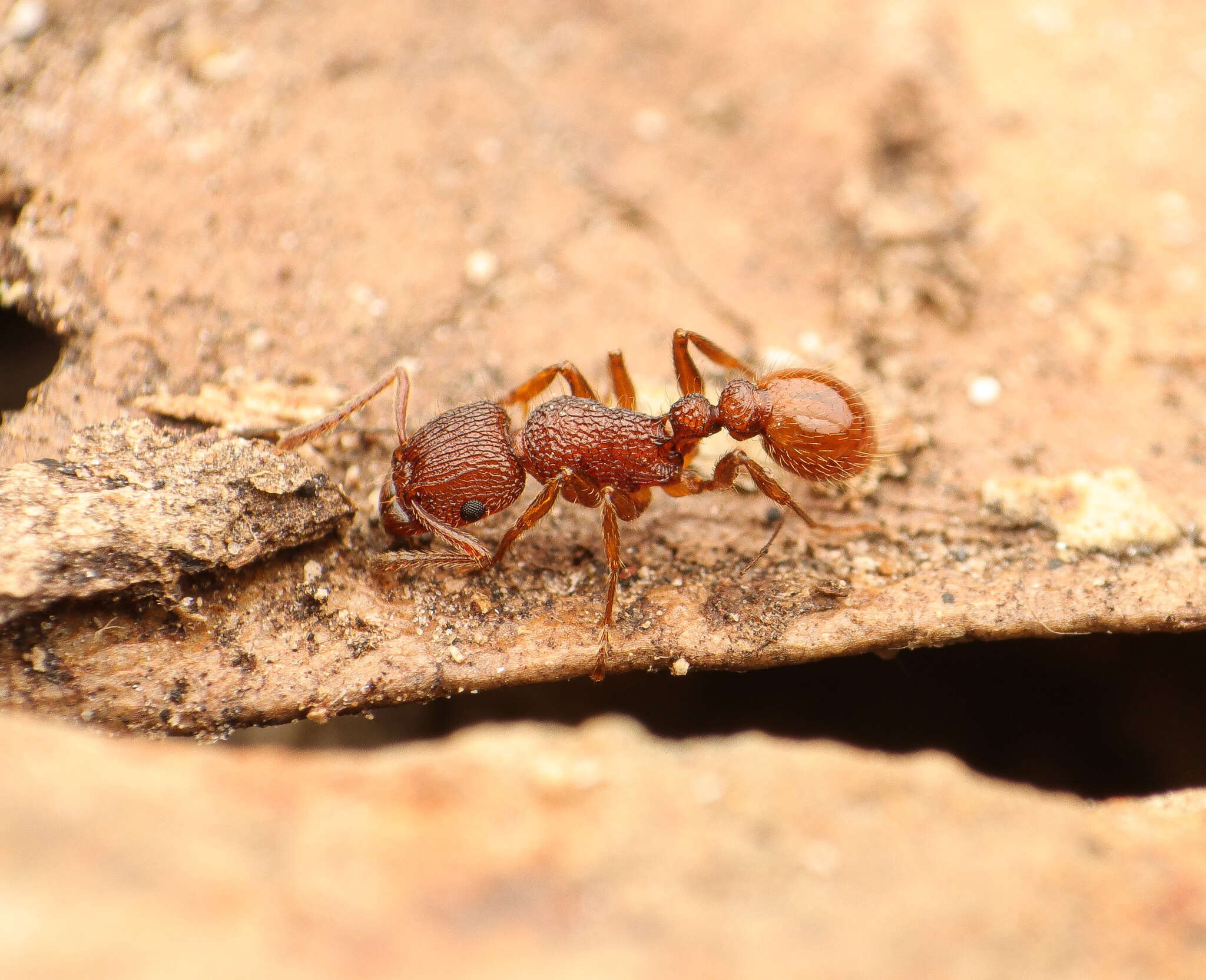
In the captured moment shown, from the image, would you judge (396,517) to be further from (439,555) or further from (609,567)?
(609,567)

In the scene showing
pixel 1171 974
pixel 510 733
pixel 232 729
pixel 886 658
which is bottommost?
pixel 886 658

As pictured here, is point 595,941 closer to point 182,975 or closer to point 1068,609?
point 182,975

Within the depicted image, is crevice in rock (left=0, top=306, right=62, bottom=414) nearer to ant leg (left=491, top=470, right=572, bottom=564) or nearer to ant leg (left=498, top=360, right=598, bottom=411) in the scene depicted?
ant leg (left=498, top=360, right=598, bottom=411)

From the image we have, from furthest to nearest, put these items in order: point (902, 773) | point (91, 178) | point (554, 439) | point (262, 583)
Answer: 1. point (91, 178)
2. point (554, 439)
3. point (262, 583)
4. point (902, 773)

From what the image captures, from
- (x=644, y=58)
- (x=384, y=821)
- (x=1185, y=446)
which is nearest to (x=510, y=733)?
(x=384, y=821)

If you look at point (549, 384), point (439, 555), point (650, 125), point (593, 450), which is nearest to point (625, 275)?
point (549, 384)

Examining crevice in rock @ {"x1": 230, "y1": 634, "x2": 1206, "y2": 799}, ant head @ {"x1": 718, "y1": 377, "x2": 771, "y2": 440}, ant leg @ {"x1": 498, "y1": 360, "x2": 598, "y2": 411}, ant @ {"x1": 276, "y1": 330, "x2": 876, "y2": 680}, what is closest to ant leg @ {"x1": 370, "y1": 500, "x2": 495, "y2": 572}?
ant @ {"x1": 276, "y1": 330, "x2": 876, "y2": 680}

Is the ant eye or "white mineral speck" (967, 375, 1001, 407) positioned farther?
"white mineral speck" (967, 375, 1001, 407)
